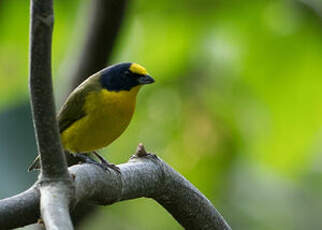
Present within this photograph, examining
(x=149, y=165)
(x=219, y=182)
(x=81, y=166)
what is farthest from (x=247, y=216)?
(x=81, y=166)

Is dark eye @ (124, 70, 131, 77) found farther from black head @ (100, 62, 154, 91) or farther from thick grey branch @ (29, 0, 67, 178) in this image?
thick grey branch @ (29, 0, 67, 178)

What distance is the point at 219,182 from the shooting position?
20.4ft

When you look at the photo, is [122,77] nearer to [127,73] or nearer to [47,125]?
[127,73]

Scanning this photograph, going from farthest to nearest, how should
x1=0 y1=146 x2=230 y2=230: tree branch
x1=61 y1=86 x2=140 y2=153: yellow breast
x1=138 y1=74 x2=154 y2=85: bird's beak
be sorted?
1. x1=138 y1=74 x2=154 y2=85: bird's beak
2. x1=61 y1=86 x2=140 y2=153: yellow breast
3. x1=0 y1=146 x2=230 y2=230: tree branch

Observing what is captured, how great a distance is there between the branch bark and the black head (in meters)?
1.99

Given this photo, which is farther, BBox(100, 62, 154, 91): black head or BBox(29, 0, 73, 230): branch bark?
BBox(100, 62, 154, 91): black head

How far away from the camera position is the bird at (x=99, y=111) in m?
4.09

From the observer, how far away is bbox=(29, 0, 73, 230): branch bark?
6.63 feet

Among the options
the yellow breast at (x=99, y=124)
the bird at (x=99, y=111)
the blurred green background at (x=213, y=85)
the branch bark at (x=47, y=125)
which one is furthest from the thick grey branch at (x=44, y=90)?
the blurred green background at (x=213, y=85)

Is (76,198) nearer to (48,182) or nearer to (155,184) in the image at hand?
(48,182)

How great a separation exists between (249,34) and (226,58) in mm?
241

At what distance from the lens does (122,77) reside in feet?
14.5

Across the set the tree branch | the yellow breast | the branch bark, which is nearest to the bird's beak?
the yellow breast

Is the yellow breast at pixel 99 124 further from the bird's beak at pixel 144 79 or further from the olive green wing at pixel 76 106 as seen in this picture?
the bird's beak at pixel 144 79
